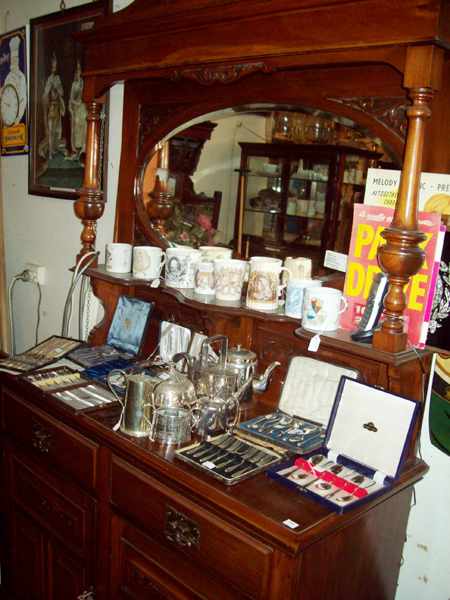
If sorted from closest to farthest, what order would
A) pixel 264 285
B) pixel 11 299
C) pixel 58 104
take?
pixel 264 285 < pixel 58 104 < pixel 11 299

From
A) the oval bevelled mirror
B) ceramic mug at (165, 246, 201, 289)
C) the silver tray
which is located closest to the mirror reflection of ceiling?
the oval bevelled mirror

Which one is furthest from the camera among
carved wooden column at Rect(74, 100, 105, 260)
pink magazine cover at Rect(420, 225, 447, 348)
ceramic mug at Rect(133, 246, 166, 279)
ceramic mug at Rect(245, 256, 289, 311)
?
carved wooden column at Rect(74, 100, 105, 260)

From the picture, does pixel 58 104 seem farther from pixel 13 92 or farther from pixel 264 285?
pixel 264 285

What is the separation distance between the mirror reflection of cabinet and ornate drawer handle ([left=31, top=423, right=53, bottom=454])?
705mm

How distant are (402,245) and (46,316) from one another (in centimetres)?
185

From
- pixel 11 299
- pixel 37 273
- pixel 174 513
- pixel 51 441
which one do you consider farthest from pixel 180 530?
pixel 11 299

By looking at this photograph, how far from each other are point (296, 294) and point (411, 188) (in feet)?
1.21

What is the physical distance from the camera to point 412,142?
3.59ft

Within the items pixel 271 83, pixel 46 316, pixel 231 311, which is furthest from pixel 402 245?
pixel 46 316

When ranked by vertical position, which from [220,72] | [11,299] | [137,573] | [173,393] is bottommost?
[137,573]

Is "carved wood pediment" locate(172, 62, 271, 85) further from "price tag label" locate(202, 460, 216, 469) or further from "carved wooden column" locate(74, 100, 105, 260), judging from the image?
"price tag label" locate(202, 460, 216, 469)

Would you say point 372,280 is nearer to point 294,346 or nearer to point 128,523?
point 294,346

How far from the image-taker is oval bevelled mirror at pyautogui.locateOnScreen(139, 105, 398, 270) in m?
1.38

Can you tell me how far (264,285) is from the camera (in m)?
1.41
